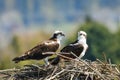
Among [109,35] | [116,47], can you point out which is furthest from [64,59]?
[109,35]

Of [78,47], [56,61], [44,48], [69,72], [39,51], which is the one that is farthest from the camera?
[44,48]

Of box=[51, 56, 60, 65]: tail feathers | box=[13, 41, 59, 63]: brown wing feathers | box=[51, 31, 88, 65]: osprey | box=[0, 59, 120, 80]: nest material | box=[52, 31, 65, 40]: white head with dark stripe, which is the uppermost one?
box=[52, 31, 65, 40]: white head with dark stripe

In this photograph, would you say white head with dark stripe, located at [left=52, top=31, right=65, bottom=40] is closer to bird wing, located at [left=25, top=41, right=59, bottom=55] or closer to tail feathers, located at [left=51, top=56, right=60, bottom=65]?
bird wing, located at [left=25, top=41, right=59, bottom=55]

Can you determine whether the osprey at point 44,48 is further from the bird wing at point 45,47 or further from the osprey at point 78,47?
the osprey at point 78,47

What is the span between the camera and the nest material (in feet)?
44.6

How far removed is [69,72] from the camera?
1362 cm

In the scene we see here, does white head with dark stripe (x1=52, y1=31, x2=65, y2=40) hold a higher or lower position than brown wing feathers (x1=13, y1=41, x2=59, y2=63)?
higher

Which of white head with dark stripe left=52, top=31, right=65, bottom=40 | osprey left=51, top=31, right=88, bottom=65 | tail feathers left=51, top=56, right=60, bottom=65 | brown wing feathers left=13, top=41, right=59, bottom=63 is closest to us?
tail feathers left=51, top=56, right=60, bottom=65

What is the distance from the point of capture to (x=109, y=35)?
320 feet

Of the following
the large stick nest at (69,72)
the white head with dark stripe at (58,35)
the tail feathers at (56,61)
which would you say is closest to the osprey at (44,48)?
the white head with dark stripe at (58,35)

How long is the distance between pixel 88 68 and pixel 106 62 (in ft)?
1.51

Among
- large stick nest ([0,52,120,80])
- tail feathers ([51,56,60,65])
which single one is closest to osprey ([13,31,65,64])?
tail feathers ([51,56,60,65])

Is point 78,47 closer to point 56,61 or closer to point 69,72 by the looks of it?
point 56,61

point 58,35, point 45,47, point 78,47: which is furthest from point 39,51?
point 78,47
